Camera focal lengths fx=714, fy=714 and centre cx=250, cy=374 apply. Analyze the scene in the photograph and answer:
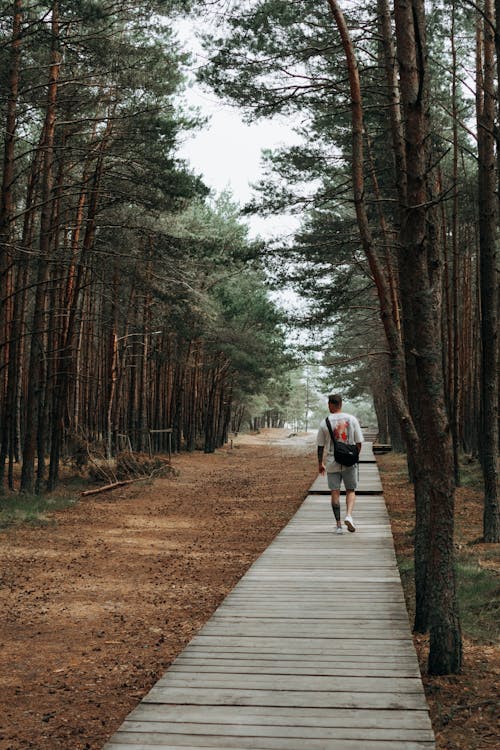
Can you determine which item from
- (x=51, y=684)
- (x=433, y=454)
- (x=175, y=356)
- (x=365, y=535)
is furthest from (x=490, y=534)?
(x=175, y=356)

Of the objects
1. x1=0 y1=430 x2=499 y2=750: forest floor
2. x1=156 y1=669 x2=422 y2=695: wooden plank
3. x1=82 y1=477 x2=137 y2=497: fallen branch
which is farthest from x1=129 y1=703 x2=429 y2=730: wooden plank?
x1=82 y1=477 x2=137 y2=497: fallen branch

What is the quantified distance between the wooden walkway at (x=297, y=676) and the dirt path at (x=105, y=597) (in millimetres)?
748

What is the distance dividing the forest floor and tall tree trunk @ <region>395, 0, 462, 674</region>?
334mm

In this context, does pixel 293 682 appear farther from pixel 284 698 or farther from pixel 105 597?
pixel 105 597

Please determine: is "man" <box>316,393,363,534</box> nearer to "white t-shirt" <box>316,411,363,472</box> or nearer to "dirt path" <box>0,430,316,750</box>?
"white t-shirt" <box>316,411,363,472</box>

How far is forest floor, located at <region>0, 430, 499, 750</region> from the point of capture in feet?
15.1

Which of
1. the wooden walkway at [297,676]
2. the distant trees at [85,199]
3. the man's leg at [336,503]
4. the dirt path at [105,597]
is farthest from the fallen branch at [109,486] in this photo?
the wooden walkway at [297,676]

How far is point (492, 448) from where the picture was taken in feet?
32.8

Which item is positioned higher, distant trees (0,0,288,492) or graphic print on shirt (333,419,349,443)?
distant trees (0,0,288,492)

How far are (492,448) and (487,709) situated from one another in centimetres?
589

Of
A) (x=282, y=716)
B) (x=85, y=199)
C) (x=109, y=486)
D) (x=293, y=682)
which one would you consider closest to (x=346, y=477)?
(x=293, y=682)

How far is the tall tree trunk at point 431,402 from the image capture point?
4.93 metres

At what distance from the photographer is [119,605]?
25.2 ft

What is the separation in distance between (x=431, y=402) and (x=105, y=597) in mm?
4799
